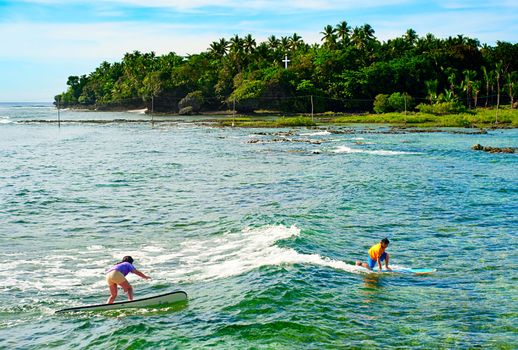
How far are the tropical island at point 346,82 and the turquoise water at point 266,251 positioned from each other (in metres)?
59.7

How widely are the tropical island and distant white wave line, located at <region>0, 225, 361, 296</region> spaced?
3131 inches

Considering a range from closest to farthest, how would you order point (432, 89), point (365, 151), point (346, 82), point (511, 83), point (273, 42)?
point (365, 151) → point (511, 83) → point (432, 89) → point (346, 82) → point (273, 42)

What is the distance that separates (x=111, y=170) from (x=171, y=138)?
112 feet

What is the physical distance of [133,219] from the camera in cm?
2933

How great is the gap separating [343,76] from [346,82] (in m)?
2.19

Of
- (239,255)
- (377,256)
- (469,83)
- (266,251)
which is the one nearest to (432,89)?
(469,83)

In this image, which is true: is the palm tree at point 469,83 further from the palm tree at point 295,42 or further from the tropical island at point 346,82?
the palm tree at point 295,42

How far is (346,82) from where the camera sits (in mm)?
129750

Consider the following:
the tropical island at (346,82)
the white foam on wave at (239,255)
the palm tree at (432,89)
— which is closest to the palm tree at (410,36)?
the tropical island at (346,82)

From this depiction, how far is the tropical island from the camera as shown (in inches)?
4466

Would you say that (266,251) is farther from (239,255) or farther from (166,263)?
(166,263)

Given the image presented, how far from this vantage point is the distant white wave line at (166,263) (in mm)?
19641

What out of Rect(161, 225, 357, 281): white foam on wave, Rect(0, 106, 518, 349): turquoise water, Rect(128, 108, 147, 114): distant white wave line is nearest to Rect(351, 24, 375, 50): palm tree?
Rect(128, 108, 147, 114): distant white wave line

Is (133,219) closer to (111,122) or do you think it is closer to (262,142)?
(262,142)
